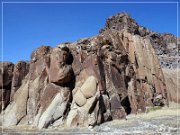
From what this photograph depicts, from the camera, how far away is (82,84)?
36844mm

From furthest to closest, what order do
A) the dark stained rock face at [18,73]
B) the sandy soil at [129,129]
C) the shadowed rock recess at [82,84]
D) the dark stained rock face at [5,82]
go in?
the dark stained rock face at [18,73] < the dark stained rock face at [5,82] < the shadowed rock recess at [82,84] < the sandy soil at [129,129]

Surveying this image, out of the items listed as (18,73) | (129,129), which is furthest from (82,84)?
(18,73)

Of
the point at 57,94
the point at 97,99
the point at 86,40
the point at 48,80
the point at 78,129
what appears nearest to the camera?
the point at 78,129

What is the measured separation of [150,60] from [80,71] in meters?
16.0

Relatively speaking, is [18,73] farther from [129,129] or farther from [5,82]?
[129,129]

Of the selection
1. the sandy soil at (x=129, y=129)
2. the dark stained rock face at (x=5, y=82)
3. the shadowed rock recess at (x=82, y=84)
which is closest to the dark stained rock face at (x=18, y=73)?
the shadowed rock recess at (x=82, y=84)

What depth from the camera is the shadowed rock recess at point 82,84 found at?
114 feet

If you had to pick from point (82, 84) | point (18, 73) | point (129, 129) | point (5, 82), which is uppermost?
point (18, 73)

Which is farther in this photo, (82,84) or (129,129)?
(82,84)

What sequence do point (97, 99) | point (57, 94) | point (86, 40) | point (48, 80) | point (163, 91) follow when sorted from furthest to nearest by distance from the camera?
point (163, 91), point (86, 40), point (48, 80), point (57, 94), point (97, 99)

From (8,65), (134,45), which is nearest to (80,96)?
(8,65)

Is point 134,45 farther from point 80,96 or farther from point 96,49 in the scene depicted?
point 80,96

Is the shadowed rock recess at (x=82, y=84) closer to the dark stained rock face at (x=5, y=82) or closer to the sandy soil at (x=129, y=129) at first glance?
the dark stained rock face at (x=5, y=82)

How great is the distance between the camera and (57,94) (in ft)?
119
